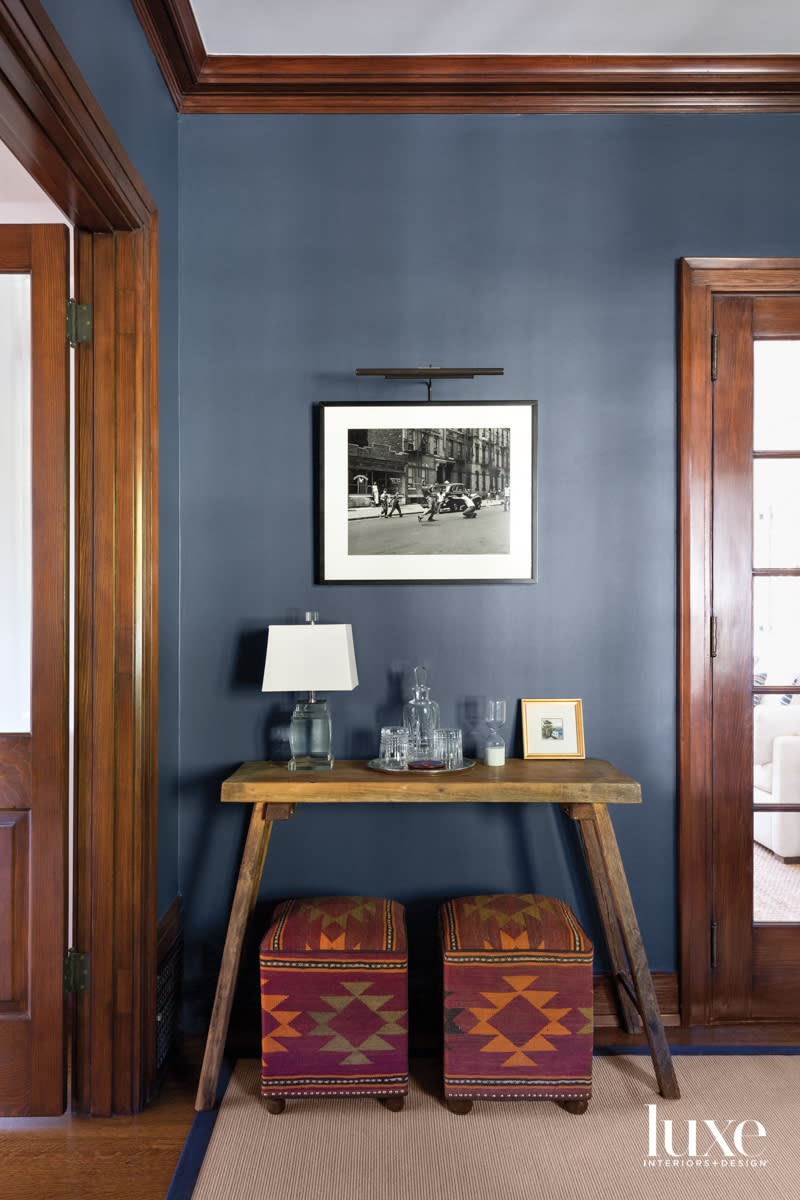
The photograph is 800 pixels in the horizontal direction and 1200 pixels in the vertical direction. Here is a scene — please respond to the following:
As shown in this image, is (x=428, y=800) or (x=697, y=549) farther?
(x=697, y=549)

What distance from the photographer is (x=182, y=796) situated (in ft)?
8.16

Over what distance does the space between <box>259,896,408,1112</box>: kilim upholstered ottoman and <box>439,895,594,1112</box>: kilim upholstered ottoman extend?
142mm

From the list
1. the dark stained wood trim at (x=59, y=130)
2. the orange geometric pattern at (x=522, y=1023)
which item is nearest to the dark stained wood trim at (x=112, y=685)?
the dark stained wood trim at (x=59, y=130)

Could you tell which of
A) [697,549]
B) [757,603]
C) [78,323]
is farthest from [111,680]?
[757,603]

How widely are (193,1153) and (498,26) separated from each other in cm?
311

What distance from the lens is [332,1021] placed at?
205 centimetres

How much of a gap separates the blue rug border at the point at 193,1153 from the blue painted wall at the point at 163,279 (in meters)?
0.53

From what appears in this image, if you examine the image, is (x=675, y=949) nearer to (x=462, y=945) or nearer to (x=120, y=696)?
(x=462, y=945)

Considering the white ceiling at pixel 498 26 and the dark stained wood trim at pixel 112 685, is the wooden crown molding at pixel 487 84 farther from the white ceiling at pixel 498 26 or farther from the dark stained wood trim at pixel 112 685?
the dark stained wood trim at pixel 112 685

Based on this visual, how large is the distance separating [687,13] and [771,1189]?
3.02 metres

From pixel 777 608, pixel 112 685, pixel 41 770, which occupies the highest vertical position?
pixel 777 608

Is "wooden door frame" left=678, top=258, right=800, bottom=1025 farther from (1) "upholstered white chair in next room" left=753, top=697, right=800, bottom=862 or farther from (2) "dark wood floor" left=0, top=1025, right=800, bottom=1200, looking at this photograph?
(2) "dark wood floor" left=0, top=1025, right=800, bottom=1200

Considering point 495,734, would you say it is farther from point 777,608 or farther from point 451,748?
point 777,608

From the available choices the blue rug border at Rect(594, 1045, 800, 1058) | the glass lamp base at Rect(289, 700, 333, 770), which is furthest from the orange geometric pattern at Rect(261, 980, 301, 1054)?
the blue rug border at Rect(594, 1045, 800, 1058)
